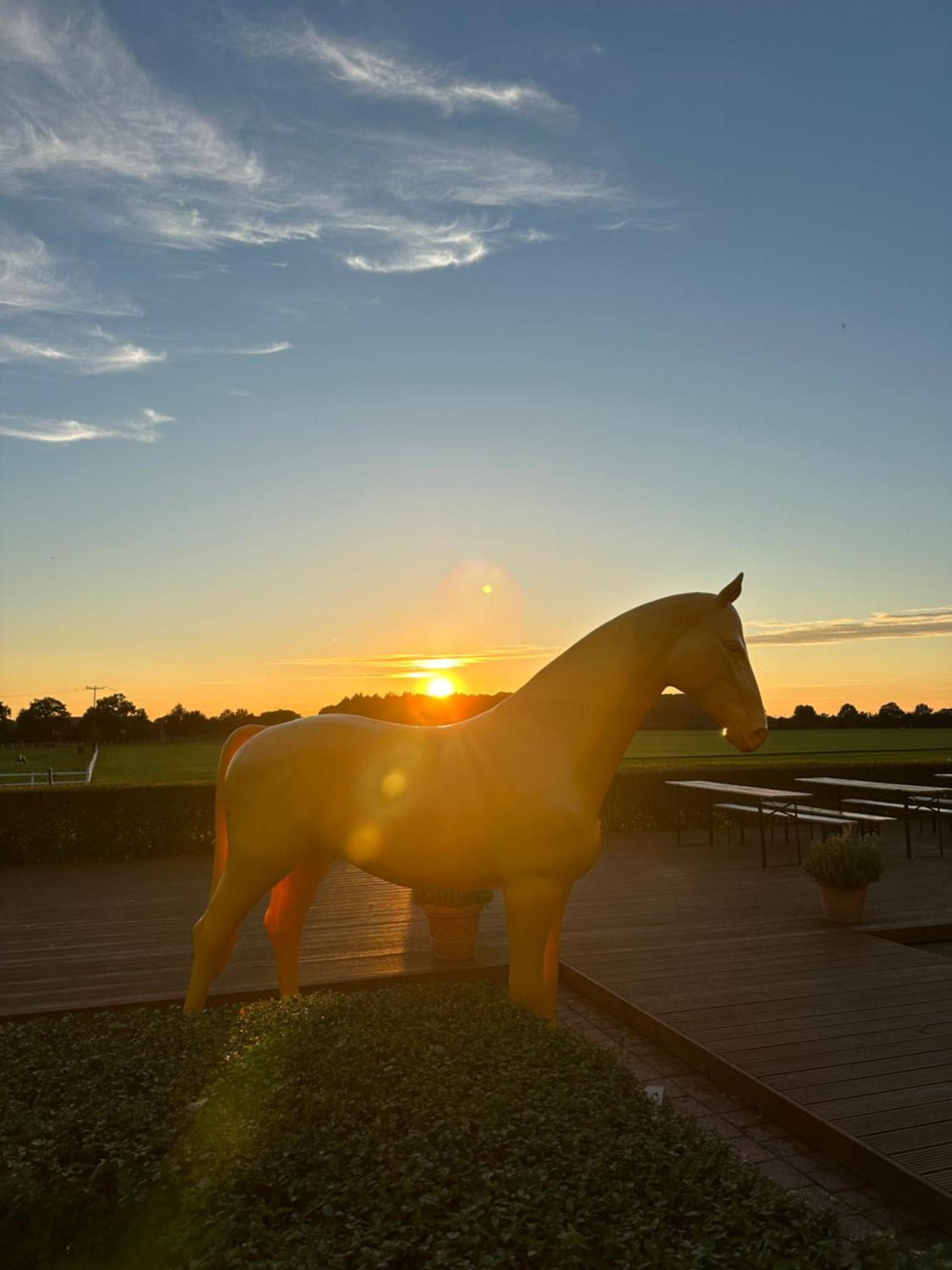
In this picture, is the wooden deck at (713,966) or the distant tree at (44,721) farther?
the distant tree at (44,721)

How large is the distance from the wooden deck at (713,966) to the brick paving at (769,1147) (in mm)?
59

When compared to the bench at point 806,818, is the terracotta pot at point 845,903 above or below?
below

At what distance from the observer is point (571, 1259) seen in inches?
81.1

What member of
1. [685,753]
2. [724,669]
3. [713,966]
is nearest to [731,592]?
[724,669]

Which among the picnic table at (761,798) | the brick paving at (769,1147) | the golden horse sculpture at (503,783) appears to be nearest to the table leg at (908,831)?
the picnic table at (761,798)

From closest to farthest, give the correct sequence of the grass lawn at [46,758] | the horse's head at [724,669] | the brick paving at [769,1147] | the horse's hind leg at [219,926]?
the brick paving at [769,1147], the horse's head at [724,669], the horse's hind leg at [219,926], the grass lawn at [46,758]

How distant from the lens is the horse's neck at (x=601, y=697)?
3.58m

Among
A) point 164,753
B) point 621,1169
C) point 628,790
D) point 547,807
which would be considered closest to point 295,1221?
point 621,1169

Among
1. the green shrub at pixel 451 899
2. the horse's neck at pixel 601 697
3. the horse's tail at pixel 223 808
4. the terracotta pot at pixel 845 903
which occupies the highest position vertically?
the horse's neck at pixel 601 697

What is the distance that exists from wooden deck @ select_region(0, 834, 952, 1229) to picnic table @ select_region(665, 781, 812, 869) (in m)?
0.73

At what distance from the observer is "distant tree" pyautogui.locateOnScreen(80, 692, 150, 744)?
88125mm

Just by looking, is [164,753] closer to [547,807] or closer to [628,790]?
[628,790]

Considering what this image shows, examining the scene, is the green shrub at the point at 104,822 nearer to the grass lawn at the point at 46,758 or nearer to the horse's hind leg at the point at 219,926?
the horse's hind leg at the point at 219,926

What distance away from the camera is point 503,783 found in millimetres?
3627
